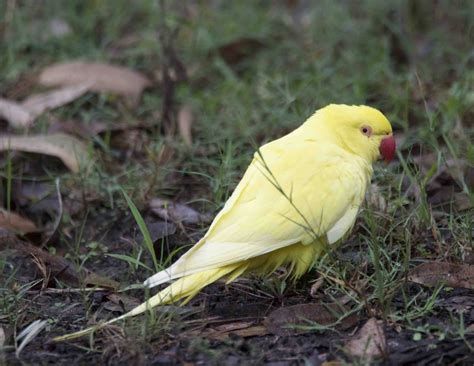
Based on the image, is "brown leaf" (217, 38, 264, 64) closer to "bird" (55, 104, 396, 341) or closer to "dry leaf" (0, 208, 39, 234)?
"dry leaf" (0, 208, 39, 234)

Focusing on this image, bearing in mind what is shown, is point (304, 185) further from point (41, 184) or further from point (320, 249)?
point (41, 184)

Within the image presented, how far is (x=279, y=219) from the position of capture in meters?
2.97

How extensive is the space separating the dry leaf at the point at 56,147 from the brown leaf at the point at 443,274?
5.43ft

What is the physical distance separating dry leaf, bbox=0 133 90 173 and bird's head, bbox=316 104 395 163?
1201 millimetres

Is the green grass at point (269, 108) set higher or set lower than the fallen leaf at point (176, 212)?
higher

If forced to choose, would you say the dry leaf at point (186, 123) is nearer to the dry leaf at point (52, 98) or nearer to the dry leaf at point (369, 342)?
the dry leaf at point (52, 98)

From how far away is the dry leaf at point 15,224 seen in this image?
3.75 metres

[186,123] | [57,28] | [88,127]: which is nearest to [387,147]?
[186,123]

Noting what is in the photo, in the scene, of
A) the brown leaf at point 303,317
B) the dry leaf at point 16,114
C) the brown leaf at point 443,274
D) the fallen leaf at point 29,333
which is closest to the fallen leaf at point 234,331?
the brown leaf at point 303,317

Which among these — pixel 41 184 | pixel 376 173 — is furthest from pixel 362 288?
pixel 41 184

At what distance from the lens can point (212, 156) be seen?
4.30 metres

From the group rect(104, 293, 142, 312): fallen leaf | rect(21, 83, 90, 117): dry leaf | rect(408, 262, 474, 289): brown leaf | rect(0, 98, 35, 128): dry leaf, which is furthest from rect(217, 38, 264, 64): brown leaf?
rect(408, 262, 474, 289): brown leaf

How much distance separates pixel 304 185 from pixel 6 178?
5.28 ft

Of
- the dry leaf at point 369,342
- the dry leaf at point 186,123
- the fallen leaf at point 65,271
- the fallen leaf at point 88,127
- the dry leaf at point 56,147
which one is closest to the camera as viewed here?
the dry leaf at point 369,342
